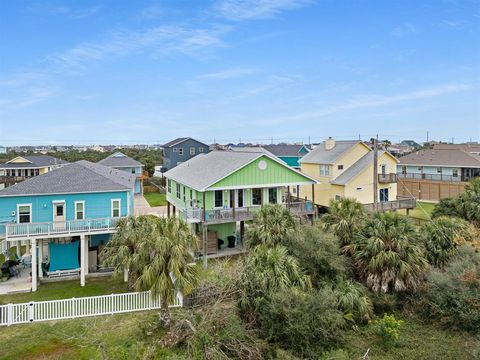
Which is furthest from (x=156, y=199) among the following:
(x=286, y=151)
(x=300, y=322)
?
(x=300, y=322)

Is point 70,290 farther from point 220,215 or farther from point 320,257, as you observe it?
point 320,257

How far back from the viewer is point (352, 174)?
35438 millimetres

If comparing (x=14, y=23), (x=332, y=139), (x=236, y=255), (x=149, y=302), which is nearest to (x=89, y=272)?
(x=149, y=302)

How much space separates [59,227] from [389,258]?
58.1ft

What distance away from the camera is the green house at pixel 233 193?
24969mm

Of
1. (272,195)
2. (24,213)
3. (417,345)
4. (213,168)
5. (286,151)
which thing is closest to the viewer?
(417,345)

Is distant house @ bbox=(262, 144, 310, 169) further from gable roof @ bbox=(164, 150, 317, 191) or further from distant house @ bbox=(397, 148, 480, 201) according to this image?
gable roof @ bbox=(164, 150, 317, 191)

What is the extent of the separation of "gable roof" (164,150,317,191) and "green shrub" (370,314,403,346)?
44.3 ft

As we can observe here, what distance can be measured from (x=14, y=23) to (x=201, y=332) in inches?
974

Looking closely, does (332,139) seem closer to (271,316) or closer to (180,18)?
(180,18)

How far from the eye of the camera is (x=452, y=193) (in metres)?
43.6

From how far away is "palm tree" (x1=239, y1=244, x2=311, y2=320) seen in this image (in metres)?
14.6

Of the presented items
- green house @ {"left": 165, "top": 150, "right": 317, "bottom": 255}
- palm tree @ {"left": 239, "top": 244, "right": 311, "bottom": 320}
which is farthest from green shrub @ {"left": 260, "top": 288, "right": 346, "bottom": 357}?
green house @ {"left": 165, "top": 150, "right": 317, "bottom": 255}

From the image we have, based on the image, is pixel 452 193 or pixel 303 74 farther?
pixel 452 193
